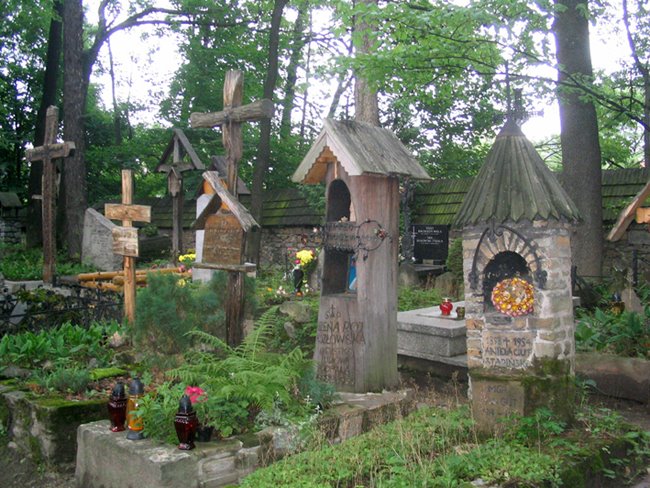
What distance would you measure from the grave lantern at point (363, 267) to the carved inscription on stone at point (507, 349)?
1.57 meters

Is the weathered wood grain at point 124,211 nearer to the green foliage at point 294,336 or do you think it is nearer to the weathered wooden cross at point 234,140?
the weathered wooden cross at point 234,140

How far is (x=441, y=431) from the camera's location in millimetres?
5605

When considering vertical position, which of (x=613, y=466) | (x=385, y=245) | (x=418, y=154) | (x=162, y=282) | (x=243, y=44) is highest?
(x=243, y=44)

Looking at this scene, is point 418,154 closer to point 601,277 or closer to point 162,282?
point 601,277

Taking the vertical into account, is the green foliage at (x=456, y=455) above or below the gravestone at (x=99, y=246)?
below

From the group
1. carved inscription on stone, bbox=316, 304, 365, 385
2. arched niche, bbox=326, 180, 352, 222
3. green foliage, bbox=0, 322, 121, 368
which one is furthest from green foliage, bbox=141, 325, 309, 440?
arched niche, bbox=326, 180, 352, 222

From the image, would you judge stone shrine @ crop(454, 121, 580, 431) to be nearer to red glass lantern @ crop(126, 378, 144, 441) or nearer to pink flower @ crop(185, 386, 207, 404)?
pink flower @ crop(185, 386, 207, 404)

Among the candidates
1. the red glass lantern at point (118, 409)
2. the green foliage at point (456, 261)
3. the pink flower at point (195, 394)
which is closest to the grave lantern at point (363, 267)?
the pink flower at point (195, 394)

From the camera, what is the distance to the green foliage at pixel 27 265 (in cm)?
1489

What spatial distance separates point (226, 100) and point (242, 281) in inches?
96.2

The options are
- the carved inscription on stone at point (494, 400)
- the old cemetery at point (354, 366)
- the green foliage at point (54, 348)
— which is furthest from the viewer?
the green foliage at point (54, 348)

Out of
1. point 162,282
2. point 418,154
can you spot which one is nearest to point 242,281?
point 162,282

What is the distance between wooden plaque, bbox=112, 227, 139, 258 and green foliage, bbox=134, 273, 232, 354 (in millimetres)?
1652

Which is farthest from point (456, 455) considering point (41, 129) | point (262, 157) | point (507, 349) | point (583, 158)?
point (41, 129)
